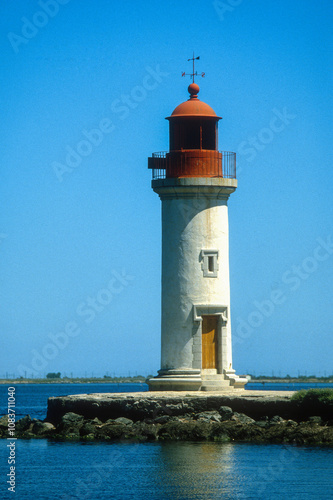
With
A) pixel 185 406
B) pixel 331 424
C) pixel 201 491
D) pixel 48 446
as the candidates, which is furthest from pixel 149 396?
pixel 201 491

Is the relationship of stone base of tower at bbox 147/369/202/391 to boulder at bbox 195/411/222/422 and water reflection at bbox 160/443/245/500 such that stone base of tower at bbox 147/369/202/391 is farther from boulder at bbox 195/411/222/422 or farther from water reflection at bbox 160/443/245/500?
water reflection at bbox 160/443/245/500

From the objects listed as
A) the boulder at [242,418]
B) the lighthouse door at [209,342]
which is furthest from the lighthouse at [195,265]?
the boulder at [242,418]

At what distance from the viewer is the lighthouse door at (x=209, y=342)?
94.8 ft

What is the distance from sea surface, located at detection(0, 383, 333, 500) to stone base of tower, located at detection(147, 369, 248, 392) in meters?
2.90

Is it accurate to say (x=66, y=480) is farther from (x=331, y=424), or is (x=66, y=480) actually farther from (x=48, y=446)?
(x=331, y=424)

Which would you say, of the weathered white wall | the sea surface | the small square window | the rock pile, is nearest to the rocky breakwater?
the rock pile

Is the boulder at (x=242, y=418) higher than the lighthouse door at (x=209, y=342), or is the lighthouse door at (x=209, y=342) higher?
the lighthouse door at (x=209, y=342)

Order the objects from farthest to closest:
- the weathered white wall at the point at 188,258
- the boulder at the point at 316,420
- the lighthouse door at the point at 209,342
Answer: the lighthouse door at the point at 209,342 < the weathered white wall at the point at 188,258 < the boulder at the point at 316,420

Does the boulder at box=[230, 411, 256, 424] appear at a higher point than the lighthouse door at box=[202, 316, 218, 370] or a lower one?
lower

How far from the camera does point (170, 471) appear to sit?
22.7 metres

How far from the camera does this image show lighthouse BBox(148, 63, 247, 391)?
94.0 feet

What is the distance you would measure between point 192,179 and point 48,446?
7.79m

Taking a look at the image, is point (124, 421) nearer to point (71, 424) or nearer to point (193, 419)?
point (71, 424)

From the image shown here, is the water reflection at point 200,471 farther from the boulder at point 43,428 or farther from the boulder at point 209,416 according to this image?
the boulder at point 43,428
